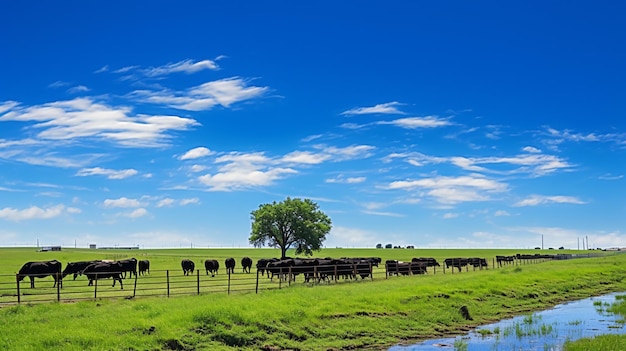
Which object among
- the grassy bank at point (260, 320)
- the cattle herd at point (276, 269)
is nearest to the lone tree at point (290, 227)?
the cattle herd at point (276, 269)

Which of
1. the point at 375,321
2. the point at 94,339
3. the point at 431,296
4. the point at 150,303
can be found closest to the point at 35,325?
the point at 94,339

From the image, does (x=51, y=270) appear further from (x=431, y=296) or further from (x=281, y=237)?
(x=281, y=237)

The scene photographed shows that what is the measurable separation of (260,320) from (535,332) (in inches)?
410

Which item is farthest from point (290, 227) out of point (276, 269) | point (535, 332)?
point (535, 332)

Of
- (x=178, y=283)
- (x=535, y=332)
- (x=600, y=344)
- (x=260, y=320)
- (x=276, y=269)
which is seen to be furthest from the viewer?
(x=276, y=269)

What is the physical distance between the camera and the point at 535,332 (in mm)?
24547

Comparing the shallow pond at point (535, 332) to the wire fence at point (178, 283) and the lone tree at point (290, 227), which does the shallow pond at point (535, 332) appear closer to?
the wire fence at point (178, 283)

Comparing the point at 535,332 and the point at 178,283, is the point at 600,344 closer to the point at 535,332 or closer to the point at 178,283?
the point at 535,332

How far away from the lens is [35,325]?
66.1 ft

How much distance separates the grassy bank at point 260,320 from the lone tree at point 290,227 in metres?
47.0

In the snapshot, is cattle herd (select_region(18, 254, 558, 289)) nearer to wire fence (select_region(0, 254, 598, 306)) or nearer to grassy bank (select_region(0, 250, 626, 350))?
wire fence (select_region(0, 254, 598, 306))

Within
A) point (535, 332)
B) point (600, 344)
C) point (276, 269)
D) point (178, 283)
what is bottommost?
point (535, 332)

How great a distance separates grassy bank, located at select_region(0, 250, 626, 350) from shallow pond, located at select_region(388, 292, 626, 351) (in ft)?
4.24

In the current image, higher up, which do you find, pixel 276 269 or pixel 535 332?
pixel 276 269
